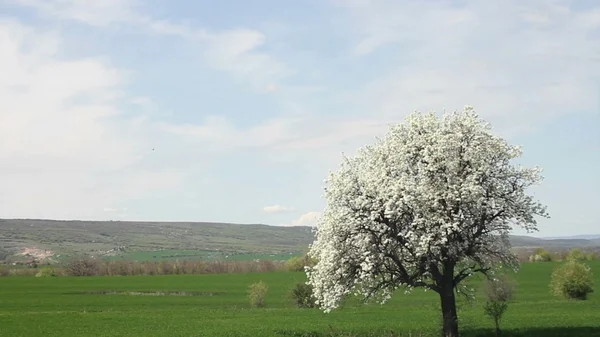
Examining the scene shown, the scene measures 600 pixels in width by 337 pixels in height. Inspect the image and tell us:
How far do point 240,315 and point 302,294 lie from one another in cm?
1057

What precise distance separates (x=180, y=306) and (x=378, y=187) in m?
48.9

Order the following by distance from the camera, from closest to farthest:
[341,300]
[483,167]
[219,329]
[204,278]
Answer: [483,167]
[341,300]
[219,329]
[204,278]

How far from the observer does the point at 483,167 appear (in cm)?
3191

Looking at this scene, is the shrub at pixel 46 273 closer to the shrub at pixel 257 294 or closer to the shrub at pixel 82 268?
the shrub at pixel 82 268

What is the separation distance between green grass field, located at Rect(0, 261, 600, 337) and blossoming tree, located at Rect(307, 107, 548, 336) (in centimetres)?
950

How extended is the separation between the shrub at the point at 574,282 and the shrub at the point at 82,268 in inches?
3850

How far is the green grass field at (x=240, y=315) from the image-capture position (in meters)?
46.8

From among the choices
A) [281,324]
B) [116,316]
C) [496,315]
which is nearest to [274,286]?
[116,316]

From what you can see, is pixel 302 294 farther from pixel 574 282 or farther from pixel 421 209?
pixel 421 209

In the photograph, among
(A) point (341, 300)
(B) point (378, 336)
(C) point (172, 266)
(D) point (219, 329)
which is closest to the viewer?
(A) point (341, 300)

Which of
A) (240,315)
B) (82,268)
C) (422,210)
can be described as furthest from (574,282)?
(82,268)

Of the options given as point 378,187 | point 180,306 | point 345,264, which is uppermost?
point 378,187

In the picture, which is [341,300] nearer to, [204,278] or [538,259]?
[204,278]

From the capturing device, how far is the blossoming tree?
3200 centimetres
